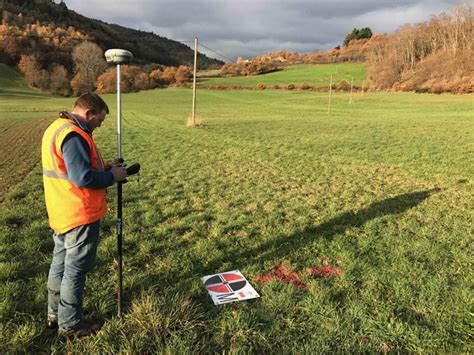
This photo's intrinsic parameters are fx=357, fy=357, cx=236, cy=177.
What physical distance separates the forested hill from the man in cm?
9882

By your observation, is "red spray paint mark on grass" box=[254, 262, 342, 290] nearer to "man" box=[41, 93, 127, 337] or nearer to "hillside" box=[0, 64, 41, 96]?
"man" box=[41, 93, 127, 337]

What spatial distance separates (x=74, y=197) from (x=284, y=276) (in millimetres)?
2767

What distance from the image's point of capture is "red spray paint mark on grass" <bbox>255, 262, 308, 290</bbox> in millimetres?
4450

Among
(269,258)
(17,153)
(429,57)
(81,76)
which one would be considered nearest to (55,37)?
(81,76)

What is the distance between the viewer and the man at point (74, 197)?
9.59ft

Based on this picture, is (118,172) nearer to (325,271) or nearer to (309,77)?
(325,271)

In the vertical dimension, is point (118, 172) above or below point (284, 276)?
above

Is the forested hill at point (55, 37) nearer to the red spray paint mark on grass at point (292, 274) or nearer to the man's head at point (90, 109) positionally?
the red spray paint mark on grass at point (292, 274)

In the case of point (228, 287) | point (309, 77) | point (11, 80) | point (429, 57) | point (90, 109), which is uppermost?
point (429, 57)

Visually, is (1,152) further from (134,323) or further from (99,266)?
(134,323)

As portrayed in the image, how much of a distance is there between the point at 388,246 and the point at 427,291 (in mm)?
1380

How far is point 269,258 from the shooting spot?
5.14 metres

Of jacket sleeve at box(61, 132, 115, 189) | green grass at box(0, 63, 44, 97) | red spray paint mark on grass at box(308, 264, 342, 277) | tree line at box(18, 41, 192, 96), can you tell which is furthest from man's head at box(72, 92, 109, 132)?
green grass at box(0, 63, 44, 97)

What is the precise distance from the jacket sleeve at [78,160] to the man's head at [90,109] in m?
0.26
